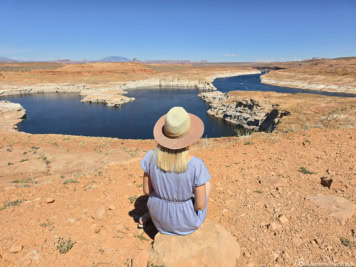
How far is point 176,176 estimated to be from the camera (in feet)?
9.66

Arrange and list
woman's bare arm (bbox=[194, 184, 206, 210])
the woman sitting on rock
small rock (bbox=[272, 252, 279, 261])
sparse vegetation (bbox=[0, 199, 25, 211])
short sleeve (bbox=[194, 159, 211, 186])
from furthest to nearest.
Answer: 1. sparse vegetation (bbox=[0, 199, 25, 211])
2. small rock (bbox=[272, 252, 279, 261])
3. woman's bare arm (bbox=[194, 184, 206, 210])
4. short sleeve (bbox=[194, 159, 211, 186])
5. the woman sitting on rock

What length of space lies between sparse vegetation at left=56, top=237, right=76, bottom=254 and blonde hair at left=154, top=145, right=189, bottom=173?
2.10 metres

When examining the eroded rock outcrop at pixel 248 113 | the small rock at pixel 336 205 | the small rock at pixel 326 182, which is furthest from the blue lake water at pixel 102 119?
the small rock at pixel 336 205

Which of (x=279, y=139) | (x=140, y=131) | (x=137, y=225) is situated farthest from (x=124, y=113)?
(x=137, y=225)

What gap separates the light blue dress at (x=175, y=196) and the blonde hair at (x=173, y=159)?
0.08 m

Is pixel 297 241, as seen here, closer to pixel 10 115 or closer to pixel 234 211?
pixel 234 211

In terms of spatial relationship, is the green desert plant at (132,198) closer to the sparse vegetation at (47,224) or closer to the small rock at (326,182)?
the sparse vegetation at (47,224)

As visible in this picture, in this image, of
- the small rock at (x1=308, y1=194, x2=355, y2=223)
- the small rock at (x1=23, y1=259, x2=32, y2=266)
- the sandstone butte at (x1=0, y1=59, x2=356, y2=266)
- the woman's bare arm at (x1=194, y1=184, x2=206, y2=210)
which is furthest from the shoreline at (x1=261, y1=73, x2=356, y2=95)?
the small rock at (x1=23, y1=259, x2=32, y2=266)

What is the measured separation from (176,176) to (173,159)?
0.89 ft

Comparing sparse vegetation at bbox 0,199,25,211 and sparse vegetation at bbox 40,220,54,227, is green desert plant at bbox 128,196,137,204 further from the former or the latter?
sparse vegetation at bbox 0,199,25,211

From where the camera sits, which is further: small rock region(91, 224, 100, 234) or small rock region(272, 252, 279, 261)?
small rock region(91, 224, 100, 234)

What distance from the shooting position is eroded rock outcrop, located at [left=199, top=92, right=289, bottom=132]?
30797 millimetres

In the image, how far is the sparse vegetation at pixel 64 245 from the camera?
3.31 meters

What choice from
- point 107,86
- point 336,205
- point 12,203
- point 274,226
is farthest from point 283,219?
point 107,86
